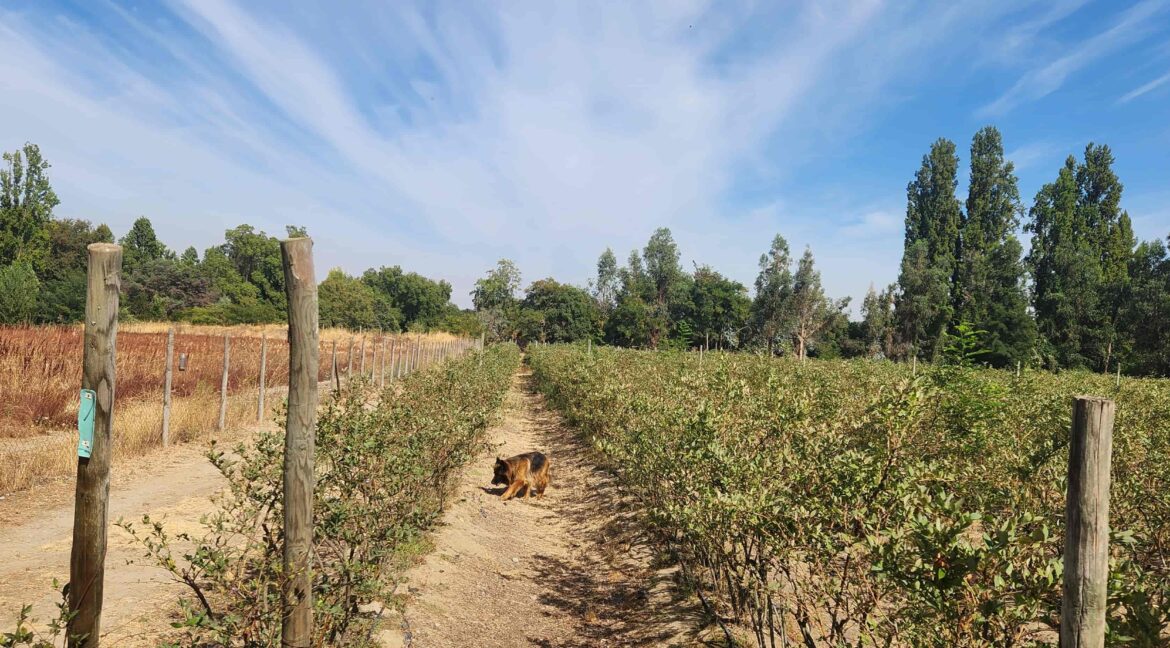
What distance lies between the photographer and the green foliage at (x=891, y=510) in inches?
75.8

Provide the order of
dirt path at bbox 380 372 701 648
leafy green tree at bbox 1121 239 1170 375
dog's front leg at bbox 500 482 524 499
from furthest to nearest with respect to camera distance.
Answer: leafy green tree at bbox 1121 239 1170 375
dog's front leg at bbox 500 482 524 499
dirt path at bbox 380 372 701 648

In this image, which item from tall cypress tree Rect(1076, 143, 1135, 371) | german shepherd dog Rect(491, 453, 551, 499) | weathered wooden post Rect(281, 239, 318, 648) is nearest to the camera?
weathered wooden post Rect(281, 239, 318, 648)

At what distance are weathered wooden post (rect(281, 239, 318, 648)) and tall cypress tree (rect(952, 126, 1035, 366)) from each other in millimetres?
46566

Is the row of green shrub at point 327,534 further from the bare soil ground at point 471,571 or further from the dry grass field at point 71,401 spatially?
the dry grass field at point 71,401

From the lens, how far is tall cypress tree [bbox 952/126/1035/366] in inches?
1665

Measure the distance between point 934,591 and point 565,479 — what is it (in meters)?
8.29

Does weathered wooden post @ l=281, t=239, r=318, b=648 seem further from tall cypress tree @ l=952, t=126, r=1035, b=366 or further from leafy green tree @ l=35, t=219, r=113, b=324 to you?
tall cypress tree @ l=952, t=126, r=1035, b=366

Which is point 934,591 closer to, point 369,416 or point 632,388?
point 369,416

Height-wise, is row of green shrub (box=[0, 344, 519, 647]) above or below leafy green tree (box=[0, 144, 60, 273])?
below

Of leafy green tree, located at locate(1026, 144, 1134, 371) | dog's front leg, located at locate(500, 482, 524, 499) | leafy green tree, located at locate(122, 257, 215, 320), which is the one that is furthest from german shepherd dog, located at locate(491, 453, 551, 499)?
leafy green tree, located at locate(122, 257, 215, 320)

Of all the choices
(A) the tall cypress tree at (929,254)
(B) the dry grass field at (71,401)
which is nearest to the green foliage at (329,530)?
(B) the dry grass field at (71,401)

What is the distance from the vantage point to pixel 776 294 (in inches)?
1934

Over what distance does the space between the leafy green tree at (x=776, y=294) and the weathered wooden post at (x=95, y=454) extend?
4831 centimetres

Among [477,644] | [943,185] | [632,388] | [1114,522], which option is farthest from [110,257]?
[943,185]
